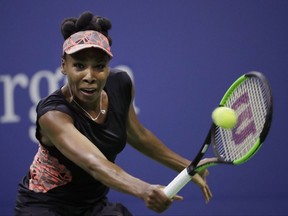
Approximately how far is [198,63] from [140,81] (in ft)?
1.45

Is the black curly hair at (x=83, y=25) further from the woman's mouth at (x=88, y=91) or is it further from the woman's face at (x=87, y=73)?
the woman's mouth at (x=88, y=91)

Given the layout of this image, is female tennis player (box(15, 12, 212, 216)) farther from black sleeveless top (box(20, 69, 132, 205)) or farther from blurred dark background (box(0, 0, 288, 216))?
blurred dark background (box(0, 0, 288, 216))

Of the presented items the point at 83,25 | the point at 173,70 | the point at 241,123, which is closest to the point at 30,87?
the point at 173,70

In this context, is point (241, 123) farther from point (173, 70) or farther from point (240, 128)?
point (173, 70)

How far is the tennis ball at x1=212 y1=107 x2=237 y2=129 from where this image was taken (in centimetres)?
271

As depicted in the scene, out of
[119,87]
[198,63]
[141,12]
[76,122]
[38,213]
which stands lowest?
[38,213]

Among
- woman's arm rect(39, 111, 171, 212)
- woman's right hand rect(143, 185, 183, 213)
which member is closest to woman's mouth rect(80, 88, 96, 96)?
woman's arm rect(39, 111, 171, 212)

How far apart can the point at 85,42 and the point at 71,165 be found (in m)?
0.51

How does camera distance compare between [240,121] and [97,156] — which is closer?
[97,156]

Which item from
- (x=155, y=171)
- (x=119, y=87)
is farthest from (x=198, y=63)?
(x=119, y=87)

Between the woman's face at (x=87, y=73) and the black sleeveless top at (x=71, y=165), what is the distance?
0.07m

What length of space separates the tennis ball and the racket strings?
0.14 m

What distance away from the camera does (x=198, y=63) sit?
5.27m

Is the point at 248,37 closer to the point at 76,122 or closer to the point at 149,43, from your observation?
the point at 149,43
